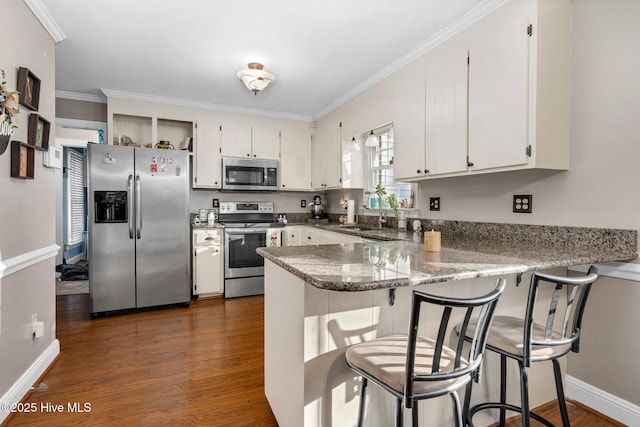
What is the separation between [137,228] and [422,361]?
127 inches

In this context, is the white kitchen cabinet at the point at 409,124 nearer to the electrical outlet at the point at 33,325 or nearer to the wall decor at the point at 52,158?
the wall decor at the point at 52,158

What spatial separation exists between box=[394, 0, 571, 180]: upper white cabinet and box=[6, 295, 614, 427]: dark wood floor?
4.96 feet

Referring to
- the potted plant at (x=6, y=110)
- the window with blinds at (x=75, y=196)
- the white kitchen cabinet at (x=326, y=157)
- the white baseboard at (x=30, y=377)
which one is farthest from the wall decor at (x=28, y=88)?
the window with blinds at (x=75, y=196)

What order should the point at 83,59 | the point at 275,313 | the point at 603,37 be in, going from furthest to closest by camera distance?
the point at 83,59
the point at 603,37
the point at 275,313

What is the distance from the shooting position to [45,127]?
2256 millimetres

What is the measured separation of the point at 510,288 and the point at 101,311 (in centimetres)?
363

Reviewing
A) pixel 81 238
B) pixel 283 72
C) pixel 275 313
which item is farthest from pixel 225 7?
pixel 81 238

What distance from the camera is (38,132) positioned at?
214 centimetres

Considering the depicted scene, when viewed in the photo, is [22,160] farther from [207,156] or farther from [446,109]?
[446,109]

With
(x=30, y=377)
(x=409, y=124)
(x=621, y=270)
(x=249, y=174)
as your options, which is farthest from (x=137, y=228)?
(x=621, y=270)

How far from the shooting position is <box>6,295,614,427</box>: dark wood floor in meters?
1.75

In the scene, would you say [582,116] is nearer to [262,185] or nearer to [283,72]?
[283,72]

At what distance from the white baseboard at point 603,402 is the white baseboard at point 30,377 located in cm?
317

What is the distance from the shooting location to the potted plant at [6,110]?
1578 mm
